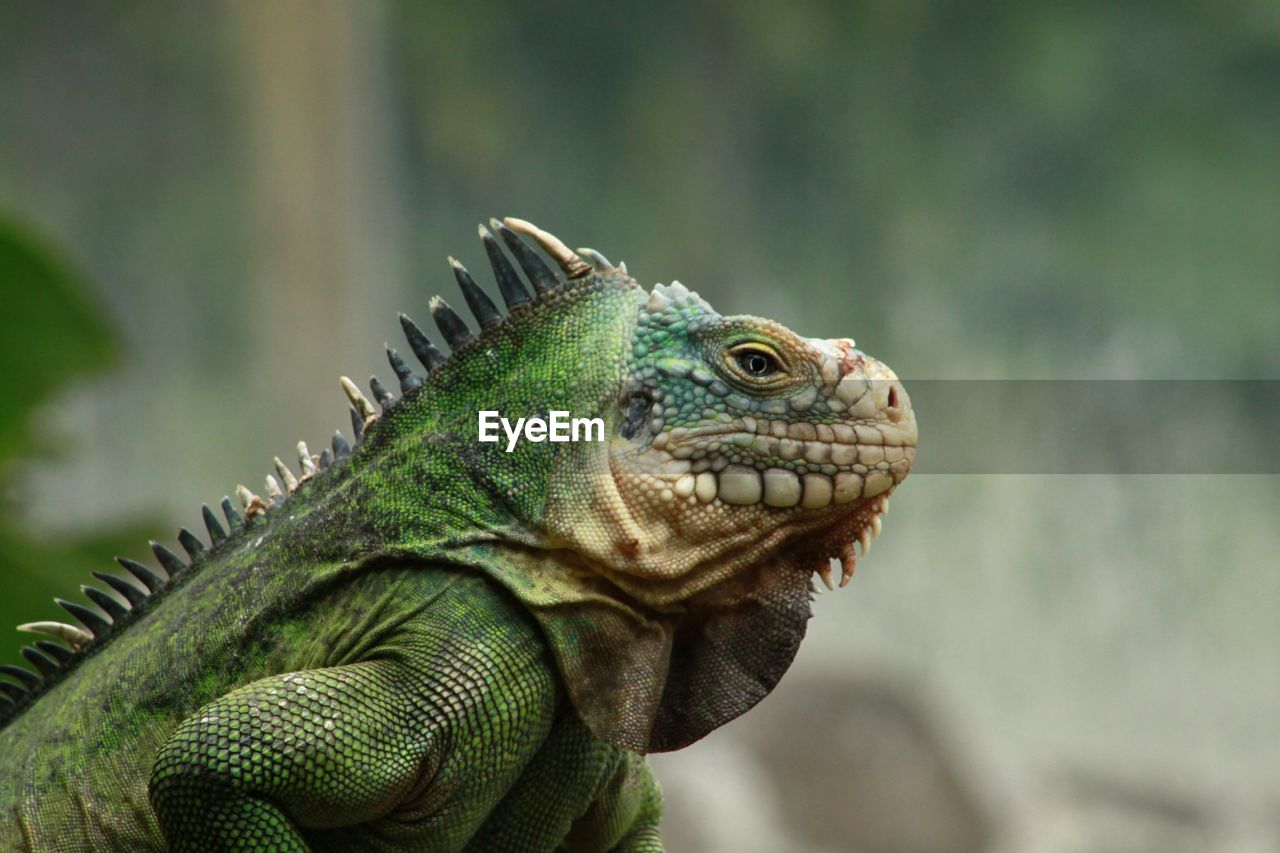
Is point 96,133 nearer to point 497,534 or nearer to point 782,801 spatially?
point 782,801

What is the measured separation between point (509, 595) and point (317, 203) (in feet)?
31.6

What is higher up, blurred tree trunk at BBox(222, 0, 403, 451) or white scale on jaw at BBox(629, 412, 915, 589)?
blurred tree trunk at BBox(222, 0, 403, 451)

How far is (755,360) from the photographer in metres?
2.58

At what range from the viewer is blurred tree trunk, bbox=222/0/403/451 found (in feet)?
37.9

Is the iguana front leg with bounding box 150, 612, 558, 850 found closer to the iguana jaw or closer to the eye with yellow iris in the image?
the iguana jaw

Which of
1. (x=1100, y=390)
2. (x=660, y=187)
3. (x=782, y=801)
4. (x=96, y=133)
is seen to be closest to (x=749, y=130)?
(x=660, y=187)

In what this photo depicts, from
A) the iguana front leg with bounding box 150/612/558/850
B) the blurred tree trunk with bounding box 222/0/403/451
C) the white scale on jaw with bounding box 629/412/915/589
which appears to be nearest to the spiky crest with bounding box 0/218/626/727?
the white scale on jaw with bounding box 629/412/915/589

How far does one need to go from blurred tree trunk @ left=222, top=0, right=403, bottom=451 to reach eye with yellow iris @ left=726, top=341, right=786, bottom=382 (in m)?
9.32

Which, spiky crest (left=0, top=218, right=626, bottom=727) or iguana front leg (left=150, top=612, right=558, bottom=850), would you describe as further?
spiky crest (left=0, top=218, right=626, bottom=727)

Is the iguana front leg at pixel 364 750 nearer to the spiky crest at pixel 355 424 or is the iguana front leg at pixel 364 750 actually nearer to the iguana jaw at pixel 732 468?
the iguana jaw at pixel 732 468

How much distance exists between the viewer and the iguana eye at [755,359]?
2578 mm

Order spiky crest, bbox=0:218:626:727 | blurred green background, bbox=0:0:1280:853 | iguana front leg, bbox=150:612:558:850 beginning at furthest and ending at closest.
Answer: blurred green background, bbox=0:0:1280:853
spiky crest, bbox=0:218:626:727
iguana front leg, bbox=150:612:558:850

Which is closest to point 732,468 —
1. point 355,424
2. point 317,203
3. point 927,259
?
point 355,424

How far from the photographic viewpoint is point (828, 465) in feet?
8.21
